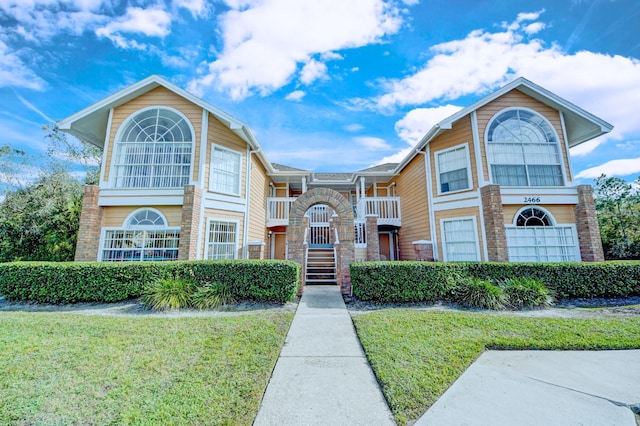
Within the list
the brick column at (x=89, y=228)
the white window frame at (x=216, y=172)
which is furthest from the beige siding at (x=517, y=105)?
the brick column at (x=89, y=228)

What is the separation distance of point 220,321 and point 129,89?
959 cm

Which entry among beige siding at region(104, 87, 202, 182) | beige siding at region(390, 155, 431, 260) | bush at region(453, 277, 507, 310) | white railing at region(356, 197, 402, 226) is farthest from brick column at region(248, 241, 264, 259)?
beige siding at region(390, 155, 431, 260)

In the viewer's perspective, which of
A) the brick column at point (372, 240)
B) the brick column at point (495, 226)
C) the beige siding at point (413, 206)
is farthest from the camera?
the beige siding at point (413, 206)

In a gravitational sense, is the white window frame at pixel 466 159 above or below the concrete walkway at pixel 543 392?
above

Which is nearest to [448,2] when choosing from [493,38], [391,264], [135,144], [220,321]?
[493,38]

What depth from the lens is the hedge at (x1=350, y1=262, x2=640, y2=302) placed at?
6.67 metres

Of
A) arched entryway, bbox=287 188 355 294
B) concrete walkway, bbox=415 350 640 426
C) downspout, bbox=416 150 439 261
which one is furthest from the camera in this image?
downspout, bbox=416 150 439 261

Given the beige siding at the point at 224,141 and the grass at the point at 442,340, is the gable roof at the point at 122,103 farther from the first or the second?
the grass at the point at 442,340

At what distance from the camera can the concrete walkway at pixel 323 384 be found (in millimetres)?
2434

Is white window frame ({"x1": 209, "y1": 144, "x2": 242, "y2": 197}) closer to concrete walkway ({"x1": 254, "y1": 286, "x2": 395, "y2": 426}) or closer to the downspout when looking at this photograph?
concrete walkway ({"x1": 254, "y1": 286, "x2": 395, "y2": 426})

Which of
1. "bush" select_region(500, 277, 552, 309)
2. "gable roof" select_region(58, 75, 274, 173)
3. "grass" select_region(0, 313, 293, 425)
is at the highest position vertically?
"gable roof" select_region(58, 75, 274, 173)

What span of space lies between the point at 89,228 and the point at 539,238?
16.3 metres

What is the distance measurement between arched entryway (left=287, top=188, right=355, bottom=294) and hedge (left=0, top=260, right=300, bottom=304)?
4.60ft

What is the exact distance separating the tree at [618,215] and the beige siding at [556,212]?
216 inches
